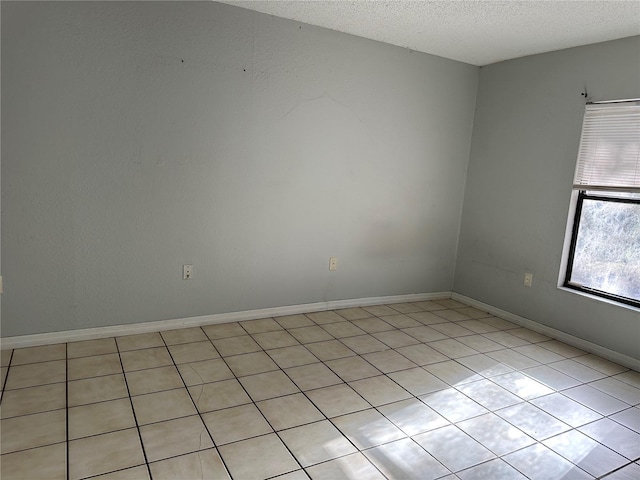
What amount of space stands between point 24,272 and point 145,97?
4.33 ft

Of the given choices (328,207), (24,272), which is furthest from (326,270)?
(24,272)

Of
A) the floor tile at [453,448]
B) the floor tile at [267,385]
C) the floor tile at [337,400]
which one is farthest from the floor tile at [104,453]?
the floor tile at [453,448]

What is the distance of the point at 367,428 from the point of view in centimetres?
218

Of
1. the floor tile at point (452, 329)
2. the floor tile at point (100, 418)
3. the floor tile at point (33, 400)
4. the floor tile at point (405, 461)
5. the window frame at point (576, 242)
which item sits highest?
the window frame at point (576, 242)

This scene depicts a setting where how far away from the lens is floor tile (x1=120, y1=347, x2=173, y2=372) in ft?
8.66

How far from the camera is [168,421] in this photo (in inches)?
83.4

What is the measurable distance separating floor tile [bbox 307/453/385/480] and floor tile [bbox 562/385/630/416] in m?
1.48

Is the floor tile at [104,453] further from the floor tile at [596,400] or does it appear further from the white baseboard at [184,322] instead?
the floor tile at [596,400]

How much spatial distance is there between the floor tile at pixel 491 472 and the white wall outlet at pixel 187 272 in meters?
2.16

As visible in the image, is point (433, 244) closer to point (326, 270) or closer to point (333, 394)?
point (326, 270)

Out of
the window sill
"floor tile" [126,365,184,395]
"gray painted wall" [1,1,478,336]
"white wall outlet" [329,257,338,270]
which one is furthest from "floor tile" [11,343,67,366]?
the window sill

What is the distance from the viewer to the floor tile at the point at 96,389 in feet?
7.40

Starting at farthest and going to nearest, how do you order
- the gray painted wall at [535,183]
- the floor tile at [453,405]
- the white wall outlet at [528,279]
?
the white wall outlet at [528,279] < the gray painted wall at [535,183] < the floor tile at [453,405]

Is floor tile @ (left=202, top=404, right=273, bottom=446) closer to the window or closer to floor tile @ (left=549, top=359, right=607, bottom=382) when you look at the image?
floor tile @ (left=549, top=359, right=607, bottom=382)
